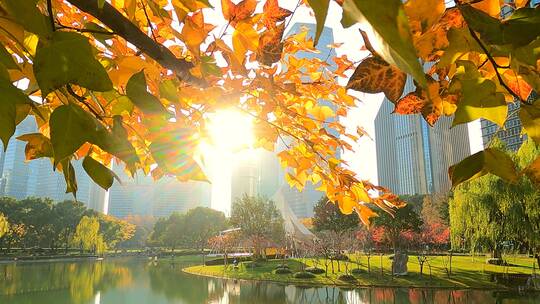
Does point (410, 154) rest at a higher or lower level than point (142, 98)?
higher

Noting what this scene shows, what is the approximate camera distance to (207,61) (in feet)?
2.64

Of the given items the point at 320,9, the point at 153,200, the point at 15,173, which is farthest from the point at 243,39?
the point at 153,200

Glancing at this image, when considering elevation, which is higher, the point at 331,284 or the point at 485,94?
the point at 485,94

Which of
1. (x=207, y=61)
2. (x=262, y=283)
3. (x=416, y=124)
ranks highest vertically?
(x=416, y=124)

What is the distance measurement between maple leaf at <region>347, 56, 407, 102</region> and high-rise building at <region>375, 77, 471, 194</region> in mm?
72671

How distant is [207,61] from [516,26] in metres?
0.60

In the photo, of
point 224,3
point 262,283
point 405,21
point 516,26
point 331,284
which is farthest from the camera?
point 262,283

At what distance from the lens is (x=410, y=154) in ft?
258

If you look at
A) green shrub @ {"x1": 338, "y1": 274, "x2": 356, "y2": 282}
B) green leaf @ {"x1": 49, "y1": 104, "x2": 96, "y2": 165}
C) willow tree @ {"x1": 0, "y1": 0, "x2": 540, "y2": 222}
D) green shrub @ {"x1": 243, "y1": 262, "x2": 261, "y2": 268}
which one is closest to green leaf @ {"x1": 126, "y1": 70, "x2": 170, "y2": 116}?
willow tree @ {"x1": 0, "y1": 0, "x2": 540, "y2": 222}

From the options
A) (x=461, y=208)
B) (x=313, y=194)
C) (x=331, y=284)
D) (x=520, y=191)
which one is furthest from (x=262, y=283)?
(x=313, y=194)

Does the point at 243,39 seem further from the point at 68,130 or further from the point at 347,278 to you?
the point at 347,278

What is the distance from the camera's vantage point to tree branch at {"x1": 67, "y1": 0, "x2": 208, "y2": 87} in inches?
26.8

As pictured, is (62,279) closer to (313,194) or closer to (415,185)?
(415,185)

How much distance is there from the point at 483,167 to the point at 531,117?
0.40ft
